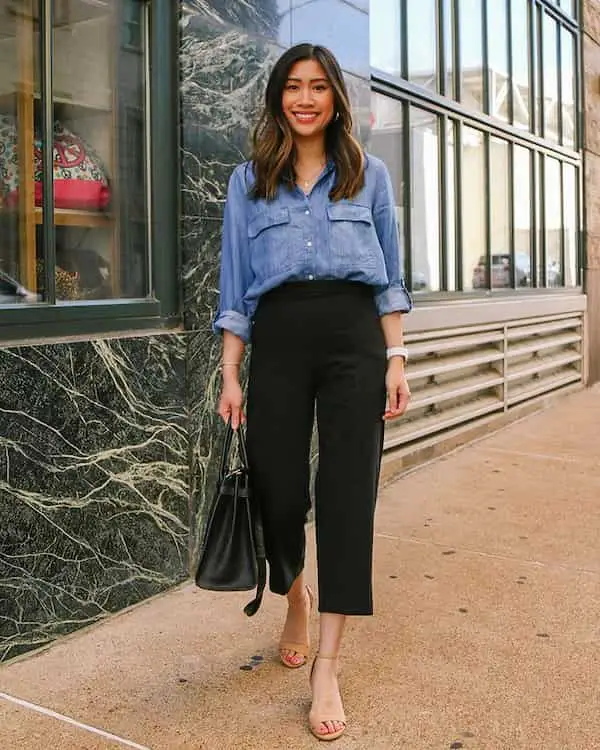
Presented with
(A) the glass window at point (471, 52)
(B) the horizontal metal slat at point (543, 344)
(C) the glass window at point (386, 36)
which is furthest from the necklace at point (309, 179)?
(B) the horizontal metal slat at point (543, 344)

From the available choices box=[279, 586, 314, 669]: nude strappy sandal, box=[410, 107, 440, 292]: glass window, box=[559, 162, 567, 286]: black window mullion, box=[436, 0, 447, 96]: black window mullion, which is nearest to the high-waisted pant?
box=[279, 586, 314, 669]: nude strappy sandal

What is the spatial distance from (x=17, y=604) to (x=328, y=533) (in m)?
1.16

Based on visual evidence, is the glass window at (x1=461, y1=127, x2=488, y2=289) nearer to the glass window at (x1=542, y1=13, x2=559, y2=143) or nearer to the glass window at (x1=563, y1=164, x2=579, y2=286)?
the glass window at (x1=542, y1=13, x2=559, y2=143)

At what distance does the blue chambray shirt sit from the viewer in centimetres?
281

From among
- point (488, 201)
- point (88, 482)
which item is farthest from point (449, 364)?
point (88, 482)

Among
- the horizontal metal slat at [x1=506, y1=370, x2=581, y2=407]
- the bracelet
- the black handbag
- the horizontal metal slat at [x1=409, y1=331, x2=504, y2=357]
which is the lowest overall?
the black handbag

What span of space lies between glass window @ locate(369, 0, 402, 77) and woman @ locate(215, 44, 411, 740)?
11.5ft

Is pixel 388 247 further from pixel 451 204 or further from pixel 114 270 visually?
pixel 451 204

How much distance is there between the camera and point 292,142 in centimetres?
289

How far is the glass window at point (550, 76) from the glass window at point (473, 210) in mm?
1967

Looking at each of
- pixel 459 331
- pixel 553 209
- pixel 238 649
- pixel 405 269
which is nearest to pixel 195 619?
pixel 238 649

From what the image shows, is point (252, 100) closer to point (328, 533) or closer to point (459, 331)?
point (328, 533)

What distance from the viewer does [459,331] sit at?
23.5ft

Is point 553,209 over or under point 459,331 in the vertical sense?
over
